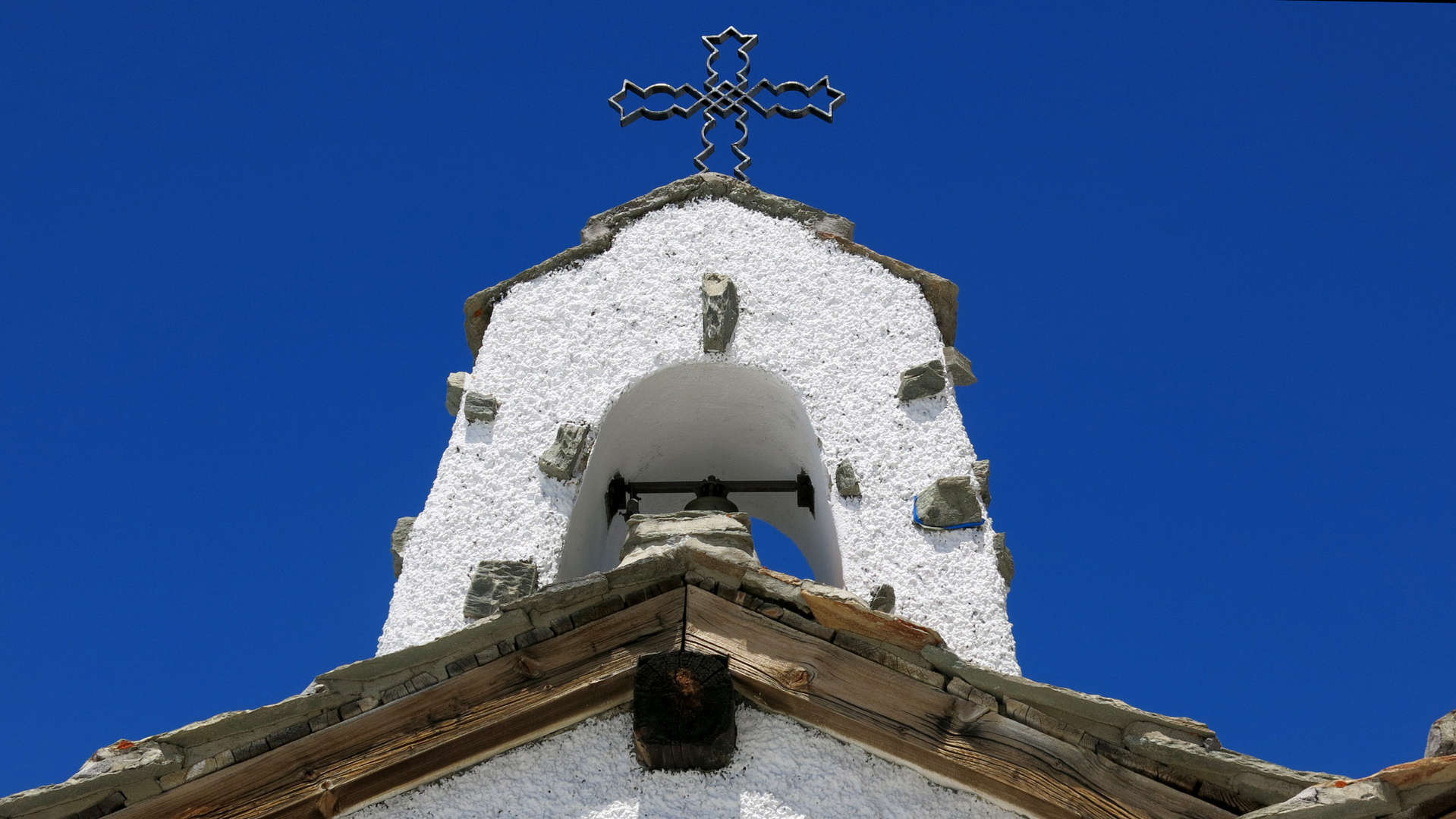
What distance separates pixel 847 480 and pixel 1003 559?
2.10ft

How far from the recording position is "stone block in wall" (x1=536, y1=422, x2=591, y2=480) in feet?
16.0

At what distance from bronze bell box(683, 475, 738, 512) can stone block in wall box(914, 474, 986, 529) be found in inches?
35.1

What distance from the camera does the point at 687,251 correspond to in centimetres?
579

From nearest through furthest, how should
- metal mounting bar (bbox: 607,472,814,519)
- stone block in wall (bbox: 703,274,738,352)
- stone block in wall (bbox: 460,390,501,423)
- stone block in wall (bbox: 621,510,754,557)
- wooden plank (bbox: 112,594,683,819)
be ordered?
1. wooden plank (bbox: 112,594,683,819)
2. stone block in wall (bbox: 621,510,754,557)
3. stone block in wall (bbox: 460,390,501,423)
4. stone block in wall (bbox: 703,274,738,352)
5. metal mounting bar (bbox: 607,472,814,519)

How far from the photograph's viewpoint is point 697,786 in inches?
120

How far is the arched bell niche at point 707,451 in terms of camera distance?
5.21 meters

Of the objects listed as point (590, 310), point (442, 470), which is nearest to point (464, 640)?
point (442, 470)

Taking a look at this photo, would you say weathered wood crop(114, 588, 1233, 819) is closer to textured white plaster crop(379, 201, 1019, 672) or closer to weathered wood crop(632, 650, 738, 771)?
weathered wood crop(632, 650, 738, 771)

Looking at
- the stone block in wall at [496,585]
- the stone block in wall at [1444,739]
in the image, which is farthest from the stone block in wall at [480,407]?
the stone block in wall at [1444,739]

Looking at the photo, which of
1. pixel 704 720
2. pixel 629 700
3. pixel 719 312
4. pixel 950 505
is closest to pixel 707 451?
pixel 719 312

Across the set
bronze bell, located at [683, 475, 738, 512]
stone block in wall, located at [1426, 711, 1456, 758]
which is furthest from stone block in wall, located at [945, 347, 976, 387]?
stone block in wall, located at [1426, 711, 1456, 758]

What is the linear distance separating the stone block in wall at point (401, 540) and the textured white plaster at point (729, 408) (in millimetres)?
118

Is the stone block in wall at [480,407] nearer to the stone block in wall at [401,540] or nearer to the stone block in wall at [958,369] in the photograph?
the stone block in wall at [401,540]

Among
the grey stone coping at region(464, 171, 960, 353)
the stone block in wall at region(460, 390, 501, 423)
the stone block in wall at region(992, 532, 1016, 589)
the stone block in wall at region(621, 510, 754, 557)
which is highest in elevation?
the grey stone coping at region(464, 171, 960, 353)
